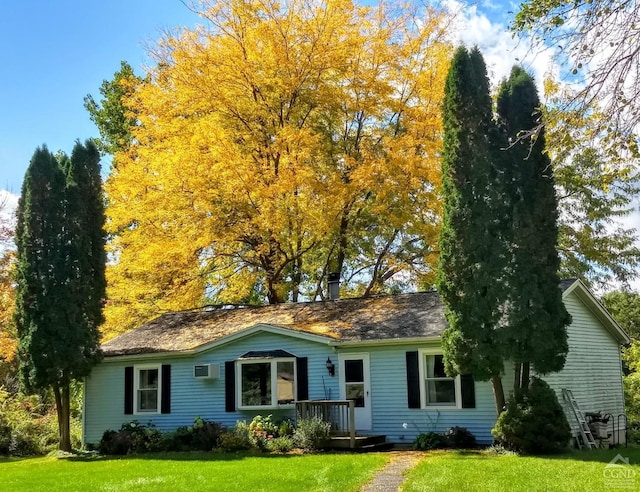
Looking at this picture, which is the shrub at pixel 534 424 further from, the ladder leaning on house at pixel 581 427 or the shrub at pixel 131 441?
the shrub at pixel 131 441

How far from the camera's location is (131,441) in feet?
52.7

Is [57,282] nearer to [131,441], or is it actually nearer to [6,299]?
[131,441]

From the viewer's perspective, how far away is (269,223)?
61.9 ft

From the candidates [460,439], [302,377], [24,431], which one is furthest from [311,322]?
[24,431]

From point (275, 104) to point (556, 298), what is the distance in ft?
37.5

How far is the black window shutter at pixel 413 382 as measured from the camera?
48.6 ft

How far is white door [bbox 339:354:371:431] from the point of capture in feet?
50.2

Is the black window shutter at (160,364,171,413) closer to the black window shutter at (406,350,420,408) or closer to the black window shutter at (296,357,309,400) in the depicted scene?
the black window shutter at (296,357,309,400)

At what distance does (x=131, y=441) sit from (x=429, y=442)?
7082 millimetres

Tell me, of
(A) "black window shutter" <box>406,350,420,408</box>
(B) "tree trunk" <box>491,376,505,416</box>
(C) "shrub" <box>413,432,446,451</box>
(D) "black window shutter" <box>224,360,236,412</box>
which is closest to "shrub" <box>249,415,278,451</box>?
(D) "black window shutter" <box>224,360,236,412</box>

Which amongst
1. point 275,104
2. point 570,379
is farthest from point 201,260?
point 570,379

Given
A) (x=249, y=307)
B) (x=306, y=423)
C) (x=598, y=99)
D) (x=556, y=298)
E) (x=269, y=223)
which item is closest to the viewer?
(x=598, y=99)

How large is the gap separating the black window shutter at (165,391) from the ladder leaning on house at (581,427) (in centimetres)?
956

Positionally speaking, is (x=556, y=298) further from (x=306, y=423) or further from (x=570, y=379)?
(x=306, y=423)
